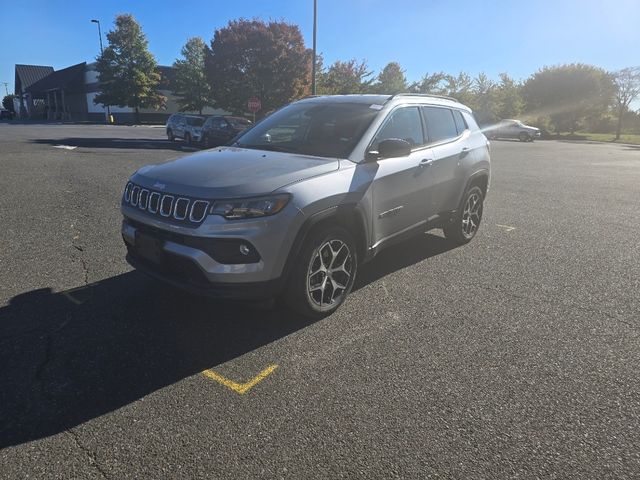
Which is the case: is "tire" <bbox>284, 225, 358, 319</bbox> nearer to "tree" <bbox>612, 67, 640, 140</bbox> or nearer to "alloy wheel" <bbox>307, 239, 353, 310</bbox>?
"alloy wheel" <bbox>307, 239, 353, 310</bbox>

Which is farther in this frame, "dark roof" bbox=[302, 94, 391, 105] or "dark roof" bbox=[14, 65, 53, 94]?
"dark roof" bbox=[14, 65, 53, 94]

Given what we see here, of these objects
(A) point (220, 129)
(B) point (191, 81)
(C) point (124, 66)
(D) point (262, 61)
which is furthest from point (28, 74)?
(A) point (220, 129)

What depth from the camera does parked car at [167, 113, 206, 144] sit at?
73.0 feet

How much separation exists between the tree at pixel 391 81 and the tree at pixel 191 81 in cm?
1729

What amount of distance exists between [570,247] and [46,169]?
11.6 m

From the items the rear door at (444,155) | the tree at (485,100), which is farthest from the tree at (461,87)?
the rear door at (444,155)

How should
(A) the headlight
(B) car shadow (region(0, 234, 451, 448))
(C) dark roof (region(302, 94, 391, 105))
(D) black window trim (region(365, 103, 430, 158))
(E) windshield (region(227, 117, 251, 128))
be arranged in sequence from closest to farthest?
(B) car shadow (region(0, 234, 451, 448))
(A) the headlight
(D) black window trim (region(365, 103, 430, 158))
(C) dark roof (region(302, 94, 391, 105))
(E) windshield (region(227, 117, 251, 128))

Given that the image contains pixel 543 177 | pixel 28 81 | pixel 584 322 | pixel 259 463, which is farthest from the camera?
pixel 28 81

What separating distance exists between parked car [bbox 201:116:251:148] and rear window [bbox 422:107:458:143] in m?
15.9

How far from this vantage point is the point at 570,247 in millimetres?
5879

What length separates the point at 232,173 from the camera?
3.37 meters

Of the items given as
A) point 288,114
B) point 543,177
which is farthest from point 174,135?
point 288,114

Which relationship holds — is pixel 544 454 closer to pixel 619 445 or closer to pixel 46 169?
pixel 619 445

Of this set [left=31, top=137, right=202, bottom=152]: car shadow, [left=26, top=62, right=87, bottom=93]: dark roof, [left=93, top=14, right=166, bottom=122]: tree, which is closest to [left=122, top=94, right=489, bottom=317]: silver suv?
[left=31, top=137, right=202, bottom=152]: car shadow
